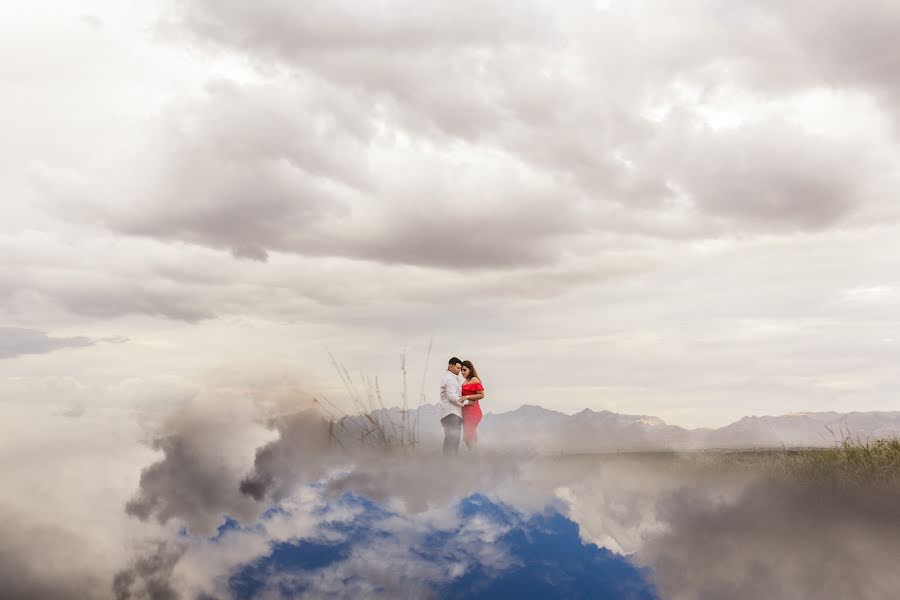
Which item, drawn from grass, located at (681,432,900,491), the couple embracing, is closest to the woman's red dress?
the couple embracing

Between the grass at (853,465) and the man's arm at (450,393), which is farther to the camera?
the man's arm at (450,393)

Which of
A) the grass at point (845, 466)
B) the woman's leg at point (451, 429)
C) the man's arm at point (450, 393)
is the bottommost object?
the grass at point (845, 466)

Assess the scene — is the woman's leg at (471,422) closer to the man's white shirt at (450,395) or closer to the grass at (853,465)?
the man's white shirt at (450,395)

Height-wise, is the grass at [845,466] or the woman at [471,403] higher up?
the woman at [471,403]

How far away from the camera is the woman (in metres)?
15.8

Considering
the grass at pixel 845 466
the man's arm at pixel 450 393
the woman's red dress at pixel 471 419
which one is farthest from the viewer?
the woman's red dress at pixel 471 419

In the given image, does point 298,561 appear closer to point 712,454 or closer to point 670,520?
point 670,520

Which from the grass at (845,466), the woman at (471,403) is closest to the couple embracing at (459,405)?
the woman at (471,403)

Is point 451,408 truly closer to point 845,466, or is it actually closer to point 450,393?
point 450,393

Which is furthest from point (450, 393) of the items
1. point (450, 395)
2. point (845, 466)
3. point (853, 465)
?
→ point (853, 465)

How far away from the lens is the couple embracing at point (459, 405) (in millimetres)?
15758

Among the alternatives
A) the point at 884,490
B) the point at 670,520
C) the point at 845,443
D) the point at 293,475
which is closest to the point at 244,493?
the point at 293,475

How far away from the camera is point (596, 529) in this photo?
7.43 m

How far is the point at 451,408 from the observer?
623 inches
